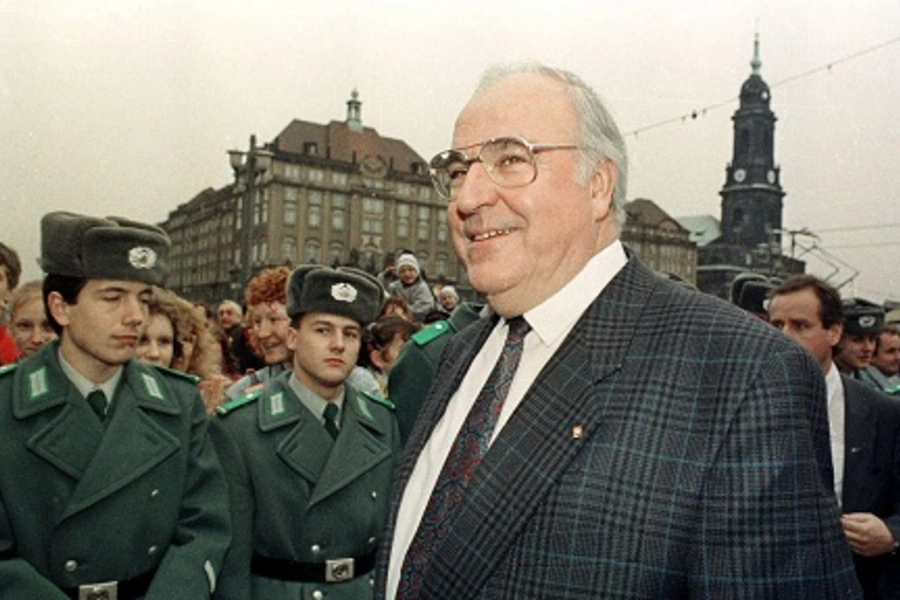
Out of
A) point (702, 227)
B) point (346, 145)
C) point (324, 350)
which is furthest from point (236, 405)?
point (702, 227)

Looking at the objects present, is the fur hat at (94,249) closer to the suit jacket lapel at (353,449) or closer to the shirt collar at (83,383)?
the shirt collar at (83,383)

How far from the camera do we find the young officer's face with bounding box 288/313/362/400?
3.45 metres

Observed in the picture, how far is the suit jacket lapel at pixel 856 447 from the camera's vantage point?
11.2 feet

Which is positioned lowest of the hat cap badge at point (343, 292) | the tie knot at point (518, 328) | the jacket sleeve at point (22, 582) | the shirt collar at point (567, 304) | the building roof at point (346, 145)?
the jacket sleeve at point (22, 582)

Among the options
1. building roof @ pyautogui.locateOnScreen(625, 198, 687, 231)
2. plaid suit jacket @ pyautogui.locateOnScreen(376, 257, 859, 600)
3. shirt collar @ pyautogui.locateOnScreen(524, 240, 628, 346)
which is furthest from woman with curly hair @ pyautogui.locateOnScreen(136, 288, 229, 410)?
building roof @ pyautogui.locateOnScreen(625, 198, 687, 231)

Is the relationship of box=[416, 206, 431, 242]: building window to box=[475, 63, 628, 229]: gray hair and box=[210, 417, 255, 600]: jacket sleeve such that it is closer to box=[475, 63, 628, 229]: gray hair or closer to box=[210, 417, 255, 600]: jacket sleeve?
box=[210, 417, 255, 600]: jacket sleeve

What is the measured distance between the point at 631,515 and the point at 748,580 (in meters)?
0.21

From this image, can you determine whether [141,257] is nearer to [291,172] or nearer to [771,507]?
[771,507]

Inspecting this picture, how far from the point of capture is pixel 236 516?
309 cm

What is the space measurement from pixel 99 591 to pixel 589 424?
1851mm

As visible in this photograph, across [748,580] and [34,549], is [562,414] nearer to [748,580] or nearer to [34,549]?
[748,580]

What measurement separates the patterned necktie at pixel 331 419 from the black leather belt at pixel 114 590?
887mm

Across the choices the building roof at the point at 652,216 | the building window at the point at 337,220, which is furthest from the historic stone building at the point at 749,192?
the building window at the point at 337,220

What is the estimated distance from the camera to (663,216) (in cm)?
7469
